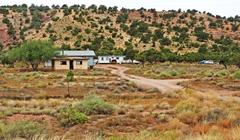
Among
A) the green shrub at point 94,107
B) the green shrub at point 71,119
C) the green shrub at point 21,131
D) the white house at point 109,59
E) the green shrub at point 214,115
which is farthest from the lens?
the white house at point 109,59

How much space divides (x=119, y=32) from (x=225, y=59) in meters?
51.6

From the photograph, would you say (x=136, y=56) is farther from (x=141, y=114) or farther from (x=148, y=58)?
(x=141, y=114)

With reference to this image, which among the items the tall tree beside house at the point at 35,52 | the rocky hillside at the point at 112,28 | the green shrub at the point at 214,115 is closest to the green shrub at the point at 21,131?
the green shrub at the point at 214,115

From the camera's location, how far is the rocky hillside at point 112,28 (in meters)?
135

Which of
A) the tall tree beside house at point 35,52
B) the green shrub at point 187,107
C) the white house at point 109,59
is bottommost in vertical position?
the white house at point 109,59

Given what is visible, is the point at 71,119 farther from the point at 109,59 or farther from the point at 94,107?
the point at 109,59

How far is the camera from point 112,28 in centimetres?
14425

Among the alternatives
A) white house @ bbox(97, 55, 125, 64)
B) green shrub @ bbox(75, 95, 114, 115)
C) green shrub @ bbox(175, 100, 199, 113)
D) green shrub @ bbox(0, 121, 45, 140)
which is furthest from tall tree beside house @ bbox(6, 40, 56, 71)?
green shrub @ bbox(0, 121, 45, 140)

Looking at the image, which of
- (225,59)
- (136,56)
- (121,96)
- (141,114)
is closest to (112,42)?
(136,56)

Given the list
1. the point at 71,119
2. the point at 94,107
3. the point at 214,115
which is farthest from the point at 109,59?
the point at 71,119

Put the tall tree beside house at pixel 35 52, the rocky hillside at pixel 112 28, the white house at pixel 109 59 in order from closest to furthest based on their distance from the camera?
the tall tree beside house at pixel 35 52 < the white house at pixel 109 59 < the rocky hillside at pixel 112 28

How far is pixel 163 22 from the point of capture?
153 metres

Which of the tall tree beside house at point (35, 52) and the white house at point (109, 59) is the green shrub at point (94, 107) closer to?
the tall tree beside house at point (35, 52)

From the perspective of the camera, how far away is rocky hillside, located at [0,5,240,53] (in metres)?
135
